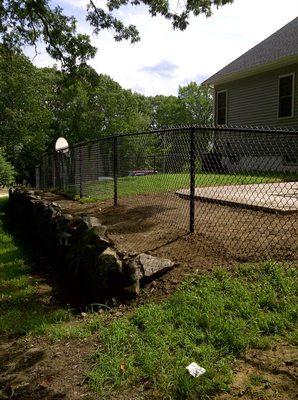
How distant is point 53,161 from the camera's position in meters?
14.1

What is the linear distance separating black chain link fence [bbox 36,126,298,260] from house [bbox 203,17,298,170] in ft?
17.4

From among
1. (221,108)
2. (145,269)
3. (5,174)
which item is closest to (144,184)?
(145,269)

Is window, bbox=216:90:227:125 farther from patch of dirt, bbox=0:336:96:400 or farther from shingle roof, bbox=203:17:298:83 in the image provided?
patch of dirt, bbox=0:336:96:400

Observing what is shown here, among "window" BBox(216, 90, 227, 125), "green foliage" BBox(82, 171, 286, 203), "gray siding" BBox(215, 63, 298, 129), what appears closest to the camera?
"green foliage" BBox(82, 171, 286, 203)

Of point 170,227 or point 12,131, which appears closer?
point 170,227

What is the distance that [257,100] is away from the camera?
52.5ft

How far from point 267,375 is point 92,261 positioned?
2.50 meters

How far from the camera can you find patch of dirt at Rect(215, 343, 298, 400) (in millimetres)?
2373

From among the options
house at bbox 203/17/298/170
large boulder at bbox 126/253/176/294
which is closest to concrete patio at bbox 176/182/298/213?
large boulder at bbox 126/253/176/294

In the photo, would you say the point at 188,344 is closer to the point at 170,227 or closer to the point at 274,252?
the point at 274,252

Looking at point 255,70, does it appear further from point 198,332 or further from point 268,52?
point 198,332

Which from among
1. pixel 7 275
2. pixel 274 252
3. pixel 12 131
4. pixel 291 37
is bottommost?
pixel 7 275

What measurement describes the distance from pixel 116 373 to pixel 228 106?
1635 cm

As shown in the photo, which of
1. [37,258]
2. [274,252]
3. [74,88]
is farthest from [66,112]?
[274,252]
